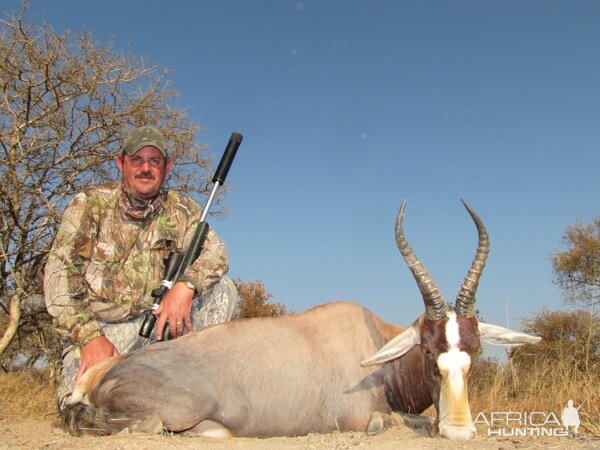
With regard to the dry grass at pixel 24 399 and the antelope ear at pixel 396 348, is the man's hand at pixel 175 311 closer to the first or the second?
the antelope ear at pixel 396 348

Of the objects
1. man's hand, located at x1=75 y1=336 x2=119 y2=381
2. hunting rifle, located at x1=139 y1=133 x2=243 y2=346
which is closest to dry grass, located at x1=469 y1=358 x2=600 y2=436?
hunting rifle, located at x1=139 y1=133 x2=243 y2=346

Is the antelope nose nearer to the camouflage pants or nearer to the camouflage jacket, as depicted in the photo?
the camouflage jacket

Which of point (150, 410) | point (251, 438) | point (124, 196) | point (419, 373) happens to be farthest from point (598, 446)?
point (124, 196)

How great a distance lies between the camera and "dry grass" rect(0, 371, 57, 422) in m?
6.29

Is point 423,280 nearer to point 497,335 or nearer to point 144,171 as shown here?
point 497,335

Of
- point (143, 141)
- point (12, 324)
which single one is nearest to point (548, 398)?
point (143, 141)

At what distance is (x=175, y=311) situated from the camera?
5.00 m

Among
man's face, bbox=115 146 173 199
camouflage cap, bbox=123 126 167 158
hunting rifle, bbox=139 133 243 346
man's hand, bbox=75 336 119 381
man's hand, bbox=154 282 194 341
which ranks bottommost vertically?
man's hand, bbox=75 336 119 381

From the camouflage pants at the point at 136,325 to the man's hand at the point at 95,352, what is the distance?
1.27 feet

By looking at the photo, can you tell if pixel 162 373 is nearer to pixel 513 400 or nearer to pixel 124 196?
pixel 124 196

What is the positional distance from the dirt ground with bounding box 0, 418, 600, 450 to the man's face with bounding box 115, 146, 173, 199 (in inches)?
85.3

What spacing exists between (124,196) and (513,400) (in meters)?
4.39

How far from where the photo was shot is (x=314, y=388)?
4473mm

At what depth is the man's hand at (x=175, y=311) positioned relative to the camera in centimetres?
497
